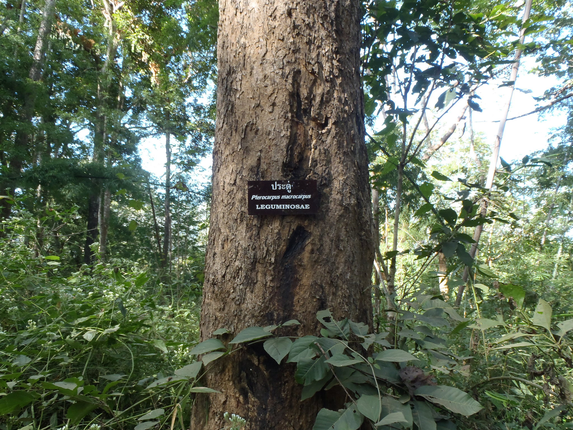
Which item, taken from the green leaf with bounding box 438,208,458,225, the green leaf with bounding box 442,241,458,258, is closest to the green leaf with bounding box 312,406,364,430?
the green leaf with bounding box 442,241,458,258

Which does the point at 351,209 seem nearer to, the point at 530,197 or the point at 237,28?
the point at 237,28

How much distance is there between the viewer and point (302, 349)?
0.91 meters

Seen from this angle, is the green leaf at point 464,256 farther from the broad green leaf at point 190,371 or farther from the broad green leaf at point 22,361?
the broad green leaf at point 22,361

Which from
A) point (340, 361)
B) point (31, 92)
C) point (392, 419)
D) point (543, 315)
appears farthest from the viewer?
point (31, 92)

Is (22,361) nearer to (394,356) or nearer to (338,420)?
(338,420)

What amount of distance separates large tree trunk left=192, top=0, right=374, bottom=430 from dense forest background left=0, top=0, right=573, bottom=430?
17 cm

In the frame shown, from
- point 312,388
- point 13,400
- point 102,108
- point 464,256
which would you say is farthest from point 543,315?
point 102,108

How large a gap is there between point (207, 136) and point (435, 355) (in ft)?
29.7

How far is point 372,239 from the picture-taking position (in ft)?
4.19

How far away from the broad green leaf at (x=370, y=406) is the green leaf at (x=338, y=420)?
0.03 metres

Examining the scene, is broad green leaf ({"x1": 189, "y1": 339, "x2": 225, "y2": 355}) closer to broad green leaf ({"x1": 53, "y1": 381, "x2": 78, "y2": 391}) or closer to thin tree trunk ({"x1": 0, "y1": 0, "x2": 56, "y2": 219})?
broad green leaf ({"x1": 53, "y1": 381, "x2": 78, "y2": 391})

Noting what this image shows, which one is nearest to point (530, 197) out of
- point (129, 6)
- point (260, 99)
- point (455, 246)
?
point (455, 246)

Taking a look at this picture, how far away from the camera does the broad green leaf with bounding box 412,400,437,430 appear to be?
847 millimetres

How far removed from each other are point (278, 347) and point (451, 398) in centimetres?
48
